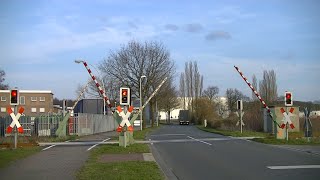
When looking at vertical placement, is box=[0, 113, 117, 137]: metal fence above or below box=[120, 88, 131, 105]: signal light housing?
below

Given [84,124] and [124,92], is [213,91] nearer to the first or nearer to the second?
[84,124]

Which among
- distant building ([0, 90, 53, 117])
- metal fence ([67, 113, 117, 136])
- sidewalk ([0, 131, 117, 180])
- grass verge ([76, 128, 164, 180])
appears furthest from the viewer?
distant building ([0, 90, 53, 117])

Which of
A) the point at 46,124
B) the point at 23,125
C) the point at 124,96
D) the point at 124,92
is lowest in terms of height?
the point at 23,125

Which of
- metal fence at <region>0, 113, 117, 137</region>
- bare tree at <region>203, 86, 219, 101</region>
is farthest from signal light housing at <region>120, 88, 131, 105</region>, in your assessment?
bare tree at <region>203, 86, 219, 101</region>

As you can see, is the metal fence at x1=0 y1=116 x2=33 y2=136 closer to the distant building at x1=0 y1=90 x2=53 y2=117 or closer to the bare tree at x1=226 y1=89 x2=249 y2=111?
the distant building at x1=0 y1=90 x2=53 y2=117

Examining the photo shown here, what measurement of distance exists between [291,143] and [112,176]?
14.8m

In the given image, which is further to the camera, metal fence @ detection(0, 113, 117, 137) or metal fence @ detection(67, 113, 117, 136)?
metal fence @ detection(67, 113, 117, 136)

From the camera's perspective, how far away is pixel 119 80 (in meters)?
51.3

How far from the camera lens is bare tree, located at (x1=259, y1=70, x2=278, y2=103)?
69250mm

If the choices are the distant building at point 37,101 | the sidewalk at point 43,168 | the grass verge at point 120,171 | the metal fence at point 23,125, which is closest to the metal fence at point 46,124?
the metal fence at point 23,125

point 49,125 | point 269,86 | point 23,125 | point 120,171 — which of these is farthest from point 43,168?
point 269,86

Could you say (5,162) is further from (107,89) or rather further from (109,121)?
(107,89)

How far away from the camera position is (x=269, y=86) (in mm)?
69938

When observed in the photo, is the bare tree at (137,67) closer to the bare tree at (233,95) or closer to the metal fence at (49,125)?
the metal fence at (49,125)
